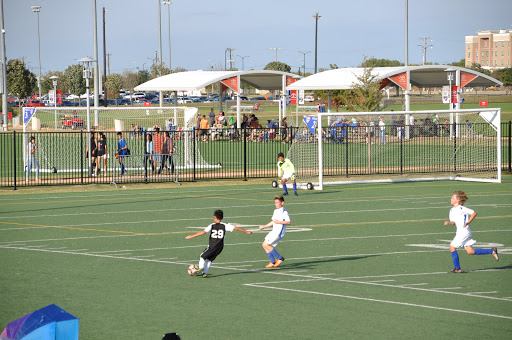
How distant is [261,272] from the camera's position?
41.8 feet

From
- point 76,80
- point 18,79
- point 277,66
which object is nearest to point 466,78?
point 18,79

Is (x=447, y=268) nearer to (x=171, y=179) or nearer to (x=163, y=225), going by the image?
(x=163, y=225)

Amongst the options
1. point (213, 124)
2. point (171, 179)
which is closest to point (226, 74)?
point (213, 124)

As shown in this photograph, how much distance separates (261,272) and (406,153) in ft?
82.3

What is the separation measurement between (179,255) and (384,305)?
5143mm

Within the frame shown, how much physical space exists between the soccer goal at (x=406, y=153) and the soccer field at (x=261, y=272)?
18.4ft

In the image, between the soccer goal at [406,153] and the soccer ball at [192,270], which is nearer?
the soccer ball at [192,270]

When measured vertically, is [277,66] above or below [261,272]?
above

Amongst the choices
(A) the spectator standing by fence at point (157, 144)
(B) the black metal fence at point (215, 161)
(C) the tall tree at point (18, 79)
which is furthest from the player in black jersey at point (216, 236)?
(C) the tall tree at point (18, 79)

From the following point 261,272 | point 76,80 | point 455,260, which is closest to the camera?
point 455,260

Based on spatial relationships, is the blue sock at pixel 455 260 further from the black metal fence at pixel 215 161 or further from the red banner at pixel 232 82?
the red banner at pixel 232 82

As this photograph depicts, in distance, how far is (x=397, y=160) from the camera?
1368 inches

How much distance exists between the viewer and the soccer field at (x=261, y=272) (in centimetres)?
952

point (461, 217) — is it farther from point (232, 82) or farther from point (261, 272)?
point (232, 82)
